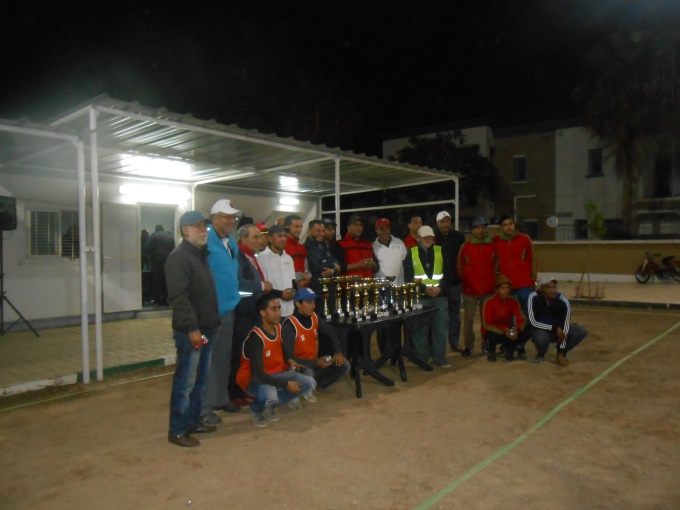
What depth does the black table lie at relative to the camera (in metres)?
5.42

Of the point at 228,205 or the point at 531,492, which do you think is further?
Answer: the point at 228,205

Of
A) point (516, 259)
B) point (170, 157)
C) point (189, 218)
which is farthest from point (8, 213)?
point (516, 259)

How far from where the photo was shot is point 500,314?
268 inches

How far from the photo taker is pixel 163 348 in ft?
24.6

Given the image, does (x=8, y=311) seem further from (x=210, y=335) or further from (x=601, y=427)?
(x=601, y=427)

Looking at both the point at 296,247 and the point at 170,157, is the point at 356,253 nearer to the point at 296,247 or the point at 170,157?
the point at 296,247

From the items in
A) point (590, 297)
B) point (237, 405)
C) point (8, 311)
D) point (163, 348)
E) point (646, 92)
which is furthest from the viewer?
point (646, 92)

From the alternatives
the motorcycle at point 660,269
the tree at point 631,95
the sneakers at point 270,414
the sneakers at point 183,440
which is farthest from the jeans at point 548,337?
the tree at point 631,95

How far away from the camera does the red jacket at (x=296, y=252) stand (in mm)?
5941

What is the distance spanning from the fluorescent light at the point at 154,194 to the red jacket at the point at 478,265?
6.63 metres

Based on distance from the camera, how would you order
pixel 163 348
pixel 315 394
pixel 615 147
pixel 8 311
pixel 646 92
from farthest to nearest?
1. pixel 615 147
2. pixel 646 92
3. pixel 8 311
4. pixel 163 348
5. pixel 315 394

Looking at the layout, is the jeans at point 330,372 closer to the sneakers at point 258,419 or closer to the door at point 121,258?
the sneakers at point 258,419

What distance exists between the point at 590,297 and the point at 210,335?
40.1 feet

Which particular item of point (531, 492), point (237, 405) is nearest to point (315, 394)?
point (237, 405)
